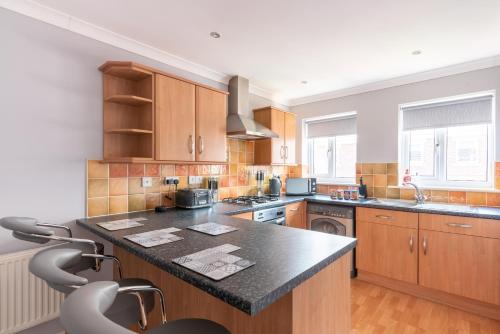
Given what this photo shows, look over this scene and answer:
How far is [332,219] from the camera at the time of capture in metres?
3.01

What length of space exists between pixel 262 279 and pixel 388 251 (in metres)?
2.27

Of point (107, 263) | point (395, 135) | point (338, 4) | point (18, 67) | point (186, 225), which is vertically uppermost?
point (338, 4)

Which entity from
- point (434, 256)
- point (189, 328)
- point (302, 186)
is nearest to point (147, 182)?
point (189, 328)

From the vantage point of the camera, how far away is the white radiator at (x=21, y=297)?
1.54m

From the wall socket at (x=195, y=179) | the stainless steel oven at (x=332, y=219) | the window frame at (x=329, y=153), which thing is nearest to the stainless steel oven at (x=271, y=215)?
the stainless steel oven at (x=332, y=219)

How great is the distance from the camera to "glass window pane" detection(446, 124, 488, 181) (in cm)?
267

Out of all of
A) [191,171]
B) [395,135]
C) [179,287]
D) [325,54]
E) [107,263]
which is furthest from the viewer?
[395,135]

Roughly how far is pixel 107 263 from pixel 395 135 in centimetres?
336

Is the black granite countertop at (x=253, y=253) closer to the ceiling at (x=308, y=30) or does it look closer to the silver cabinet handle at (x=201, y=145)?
the silver cabinet handle at (x=201, y=145)

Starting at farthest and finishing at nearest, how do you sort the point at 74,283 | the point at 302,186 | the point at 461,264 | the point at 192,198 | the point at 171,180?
the point at 302,186 < the point at 171,180 < the point at 192,198 < the point at 461,264 < the point at 74,283

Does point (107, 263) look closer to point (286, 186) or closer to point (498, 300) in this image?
point (286, 186)

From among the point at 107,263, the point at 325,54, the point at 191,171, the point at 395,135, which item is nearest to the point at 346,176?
the point at 395,135

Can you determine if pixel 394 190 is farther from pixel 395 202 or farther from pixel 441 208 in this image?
pixel 441 208

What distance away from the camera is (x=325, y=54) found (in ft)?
8.02
